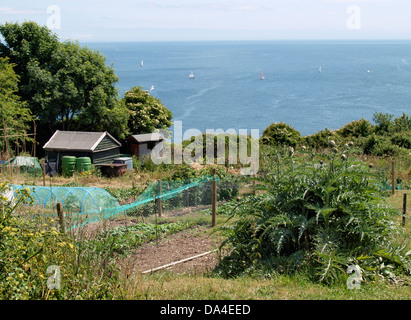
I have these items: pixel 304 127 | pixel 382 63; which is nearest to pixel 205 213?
pixel 304 127

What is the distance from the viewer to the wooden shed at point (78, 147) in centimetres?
2242

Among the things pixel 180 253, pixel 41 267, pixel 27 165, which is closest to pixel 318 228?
pixel 180 253

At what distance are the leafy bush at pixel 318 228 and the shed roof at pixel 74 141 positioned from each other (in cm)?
1676

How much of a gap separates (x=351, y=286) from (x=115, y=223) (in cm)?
693

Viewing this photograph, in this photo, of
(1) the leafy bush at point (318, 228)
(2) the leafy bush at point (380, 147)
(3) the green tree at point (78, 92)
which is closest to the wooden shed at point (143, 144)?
(3) the green tree at point (78, 92)

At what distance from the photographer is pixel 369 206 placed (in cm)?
646

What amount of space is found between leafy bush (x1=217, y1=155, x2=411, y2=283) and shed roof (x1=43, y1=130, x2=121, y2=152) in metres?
16.8

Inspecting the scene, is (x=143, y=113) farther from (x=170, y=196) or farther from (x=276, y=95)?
(x=276, y=95)

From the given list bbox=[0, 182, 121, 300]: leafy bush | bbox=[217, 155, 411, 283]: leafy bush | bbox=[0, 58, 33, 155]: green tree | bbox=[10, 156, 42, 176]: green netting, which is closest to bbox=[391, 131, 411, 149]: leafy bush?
bbox=[10, 156, 42, 176]: green netting

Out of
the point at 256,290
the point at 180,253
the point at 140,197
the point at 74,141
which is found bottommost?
the point at 180,253

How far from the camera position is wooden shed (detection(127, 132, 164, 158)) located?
26.1 meters

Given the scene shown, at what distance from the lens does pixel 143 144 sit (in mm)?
26406

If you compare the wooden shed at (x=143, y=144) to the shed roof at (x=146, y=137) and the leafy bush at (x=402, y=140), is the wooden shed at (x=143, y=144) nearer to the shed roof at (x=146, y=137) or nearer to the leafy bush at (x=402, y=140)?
the shed roof at (x=146, y=137)

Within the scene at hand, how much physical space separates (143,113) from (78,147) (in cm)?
873
